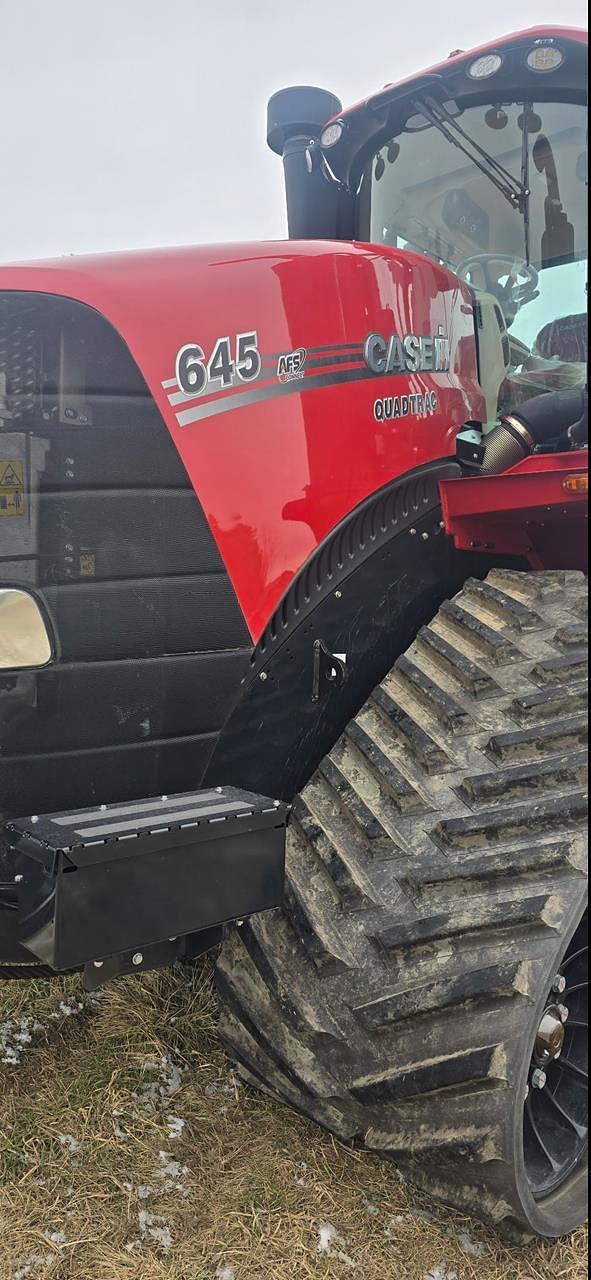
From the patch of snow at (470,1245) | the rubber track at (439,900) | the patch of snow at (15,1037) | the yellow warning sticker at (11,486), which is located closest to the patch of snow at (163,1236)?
the rubber track at (439,900)

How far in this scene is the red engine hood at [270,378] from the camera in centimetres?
199

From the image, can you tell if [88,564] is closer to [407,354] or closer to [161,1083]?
[407,354]

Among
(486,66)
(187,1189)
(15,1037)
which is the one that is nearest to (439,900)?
(187,1189)

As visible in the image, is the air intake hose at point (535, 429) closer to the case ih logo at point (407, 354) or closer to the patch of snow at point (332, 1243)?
the case ih logo at point (407, 354)

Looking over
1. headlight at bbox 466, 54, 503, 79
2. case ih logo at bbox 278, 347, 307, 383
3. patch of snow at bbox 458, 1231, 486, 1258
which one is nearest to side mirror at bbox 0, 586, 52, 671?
case ih logo at bbox 278, 347, 307, 383

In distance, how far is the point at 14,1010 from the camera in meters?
2.97

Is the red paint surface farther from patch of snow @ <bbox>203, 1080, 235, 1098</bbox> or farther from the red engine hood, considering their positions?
patch of snow @ <bbox>203, 1080, 235, 1098</bbox>

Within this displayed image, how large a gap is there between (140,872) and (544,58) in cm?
236

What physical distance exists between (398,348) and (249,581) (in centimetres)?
69

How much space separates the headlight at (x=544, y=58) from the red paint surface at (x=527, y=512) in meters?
1.10

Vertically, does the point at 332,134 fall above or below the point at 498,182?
above

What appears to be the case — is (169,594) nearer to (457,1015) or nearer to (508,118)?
(457,1015)

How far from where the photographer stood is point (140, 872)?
6.00ft

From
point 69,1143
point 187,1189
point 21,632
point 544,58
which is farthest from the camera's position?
point 544,58
